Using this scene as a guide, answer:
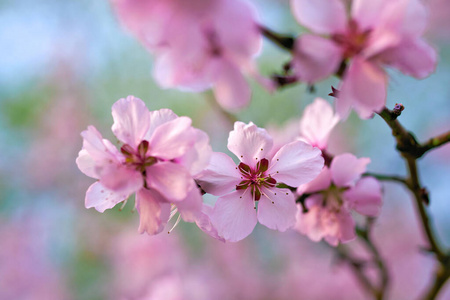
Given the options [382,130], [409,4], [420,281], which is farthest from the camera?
[382,130]

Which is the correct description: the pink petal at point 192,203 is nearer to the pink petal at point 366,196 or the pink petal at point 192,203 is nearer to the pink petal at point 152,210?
the pink petal at point 152,210

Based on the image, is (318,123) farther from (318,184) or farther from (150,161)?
(150,161)

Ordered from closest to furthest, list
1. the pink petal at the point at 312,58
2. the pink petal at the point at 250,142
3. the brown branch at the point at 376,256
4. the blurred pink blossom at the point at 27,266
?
the pink petal at the point at 312,58, the pink petal at the point at 250,142, the brown branch at the point at 376,256, the blurred pink blossom at the point at 27,266

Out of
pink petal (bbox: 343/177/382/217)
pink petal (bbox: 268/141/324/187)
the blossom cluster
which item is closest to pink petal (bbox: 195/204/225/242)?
the blossom cluster

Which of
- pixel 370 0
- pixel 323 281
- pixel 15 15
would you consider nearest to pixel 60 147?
pixel 15 15

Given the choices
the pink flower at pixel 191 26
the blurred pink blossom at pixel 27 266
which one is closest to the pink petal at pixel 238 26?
the pink flower at pixel 191 26

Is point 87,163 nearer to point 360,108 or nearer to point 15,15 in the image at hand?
point 360,108

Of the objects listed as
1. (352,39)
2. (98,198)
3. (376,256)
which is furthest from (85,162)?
(376,256)
